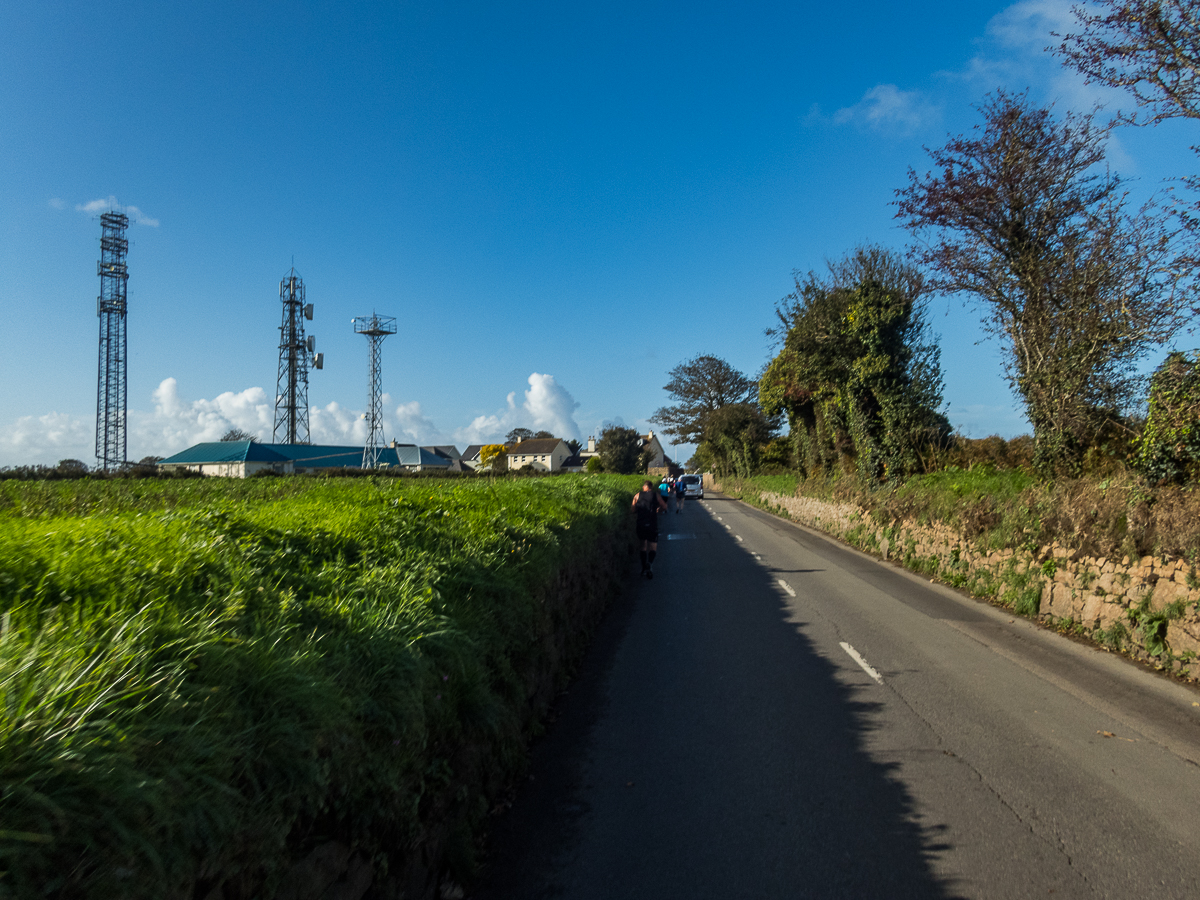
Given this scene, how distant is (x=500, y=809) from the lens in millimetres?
4699

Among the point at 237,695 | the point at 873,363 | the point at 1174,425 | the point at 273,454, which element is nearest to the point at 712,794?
the point at 237,695

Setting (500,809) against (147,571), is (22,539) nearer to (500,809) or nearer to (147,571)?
(147,571)

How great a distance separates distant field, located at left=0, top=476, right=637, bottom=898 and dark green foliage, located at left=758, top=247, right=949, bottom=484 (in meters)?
17.2

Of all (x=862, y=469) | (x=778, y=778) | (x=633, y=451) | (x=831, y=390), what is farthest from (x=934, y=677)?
(x=633, y=451)

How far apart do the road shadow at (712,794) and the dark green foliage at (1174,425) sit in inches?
242

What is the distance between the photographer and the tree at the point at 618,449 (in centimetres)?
6919

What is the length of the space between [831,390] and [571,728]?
76.4ft

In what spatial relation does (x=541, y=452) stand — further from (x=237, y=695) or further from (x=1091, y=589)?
(x=237, y=695)

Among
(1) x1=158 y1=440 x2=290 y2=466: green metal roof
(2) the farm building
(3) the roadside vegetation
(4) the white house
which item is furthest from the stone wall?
(4) the white house

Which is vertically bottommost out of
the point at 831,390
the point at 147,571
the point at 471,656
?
the point at 471,656

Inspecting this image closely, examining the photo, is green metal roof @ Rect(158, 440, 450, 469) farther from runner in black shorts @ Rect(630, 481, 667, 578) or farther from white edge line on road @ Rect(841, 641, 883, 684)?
white edge line on road @ Rect(841, 641, 883, 684)

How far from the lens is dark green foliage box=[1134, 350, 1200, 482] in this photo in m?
9.36

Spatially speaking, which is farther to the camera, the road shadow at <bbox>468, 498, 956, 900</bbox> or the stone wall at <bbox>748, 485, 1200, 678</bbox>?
the stone wall at <bbox>748, 485, 1200, 678</bbox>

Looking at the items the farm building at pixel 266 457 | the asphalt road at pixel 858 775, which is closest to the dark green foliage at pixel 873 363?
the asphalt road at pixel 858 775
